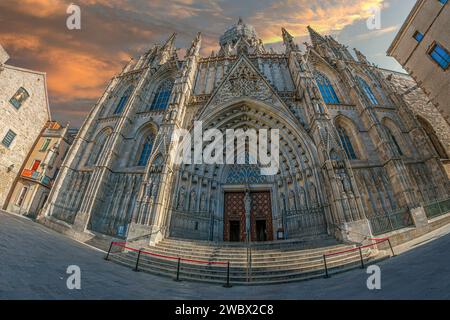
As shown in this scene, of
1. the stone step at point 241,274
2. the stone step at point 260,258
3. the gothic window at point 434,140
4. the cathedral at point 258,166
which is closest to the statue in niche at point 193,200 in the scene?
the cathedral at point 258,166

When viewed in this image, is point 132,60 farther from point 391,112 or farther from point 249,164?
point 391,112

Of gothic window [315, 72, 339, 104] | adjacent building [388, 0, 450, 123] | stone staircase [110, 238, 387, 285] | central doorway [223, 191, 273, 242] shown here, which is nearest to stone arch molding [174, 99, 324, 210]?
central doorway [223, 191, 273, 242]

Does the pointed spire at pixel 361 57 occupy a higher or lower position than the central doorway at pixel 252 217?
higher

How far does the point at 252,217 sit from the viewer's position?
13.6 metres

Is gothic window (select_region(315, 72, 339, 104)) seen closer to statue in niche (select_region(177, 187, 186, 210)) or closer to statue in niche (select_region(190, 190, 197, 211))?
statue in niche (select_region(190, 190, 197, 211))

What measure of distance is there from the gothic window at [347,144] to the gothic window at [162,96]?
621 inches

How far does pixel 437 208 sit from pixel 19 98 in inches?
1403

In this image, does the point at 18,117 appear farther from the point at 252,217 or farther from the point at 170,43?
the point at 252,217

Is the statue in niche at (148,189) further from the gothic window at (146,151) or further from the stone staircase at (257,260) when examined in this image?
the gothic window at (146,151)

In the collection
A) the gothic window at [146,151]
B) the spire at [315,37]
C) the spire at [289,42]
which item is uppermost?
the spire at [315,37]

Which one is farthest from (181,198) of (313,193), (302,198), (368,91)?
(368,91)

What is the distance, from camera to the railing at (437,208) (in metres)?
11.0
